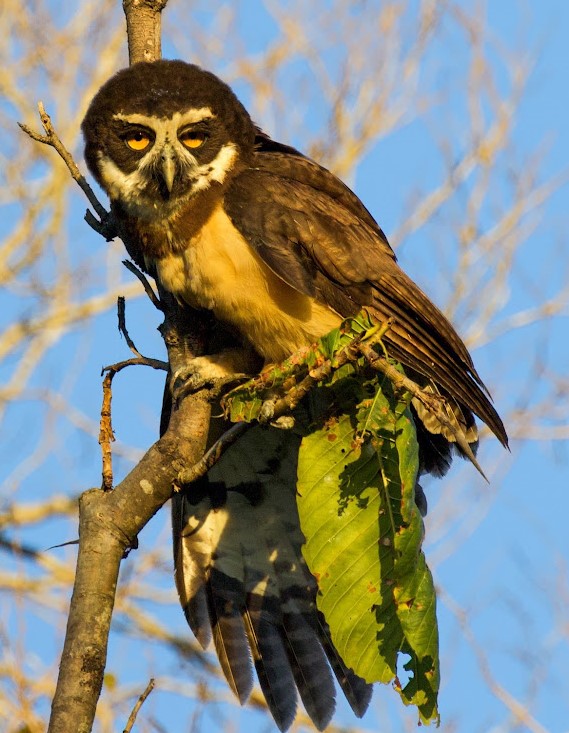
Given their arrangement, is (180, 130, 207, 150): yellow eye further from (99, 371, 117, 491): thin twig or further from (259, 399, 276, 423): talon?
(259, 399, 276, 423): talon

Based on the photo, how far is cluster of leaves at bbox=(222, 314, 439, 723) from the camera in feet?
10.6

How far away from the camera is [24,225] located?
994cm

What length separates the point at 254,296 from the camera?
Result: 4523 mm

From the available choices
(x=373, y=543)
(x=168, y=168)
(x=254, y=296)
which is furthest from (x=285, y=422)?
(x=168, y=168)

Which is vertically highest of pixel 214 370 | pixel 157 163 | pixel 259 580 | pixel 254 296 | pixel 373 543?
pixel 157 163

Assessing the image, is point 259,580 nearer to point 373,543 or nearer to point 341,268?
point 341,268

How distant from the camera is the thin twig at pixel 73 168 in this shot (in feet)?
14.0

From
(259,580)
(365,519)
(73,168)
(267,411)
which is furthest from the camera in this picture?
(259,580)

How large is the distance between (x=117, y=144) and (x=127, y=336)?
3.57ft

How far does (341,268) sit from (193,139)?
3.02ft

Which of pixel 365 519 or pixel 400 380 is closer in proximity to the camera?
pixel 400 380

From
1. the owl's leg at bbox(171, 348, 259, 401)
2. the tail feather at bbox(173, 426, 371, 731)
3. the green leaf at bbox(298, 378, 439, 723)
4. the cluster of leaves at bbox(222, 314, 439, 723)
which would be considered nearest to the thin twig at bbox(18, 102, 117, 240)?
the owl's leg at bbox(171, 348, 259, 401)

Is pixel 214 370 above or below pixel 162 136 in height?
below

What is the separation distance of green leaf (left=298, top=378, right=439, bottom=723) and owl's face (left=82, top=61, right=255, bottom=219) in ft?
5.21
